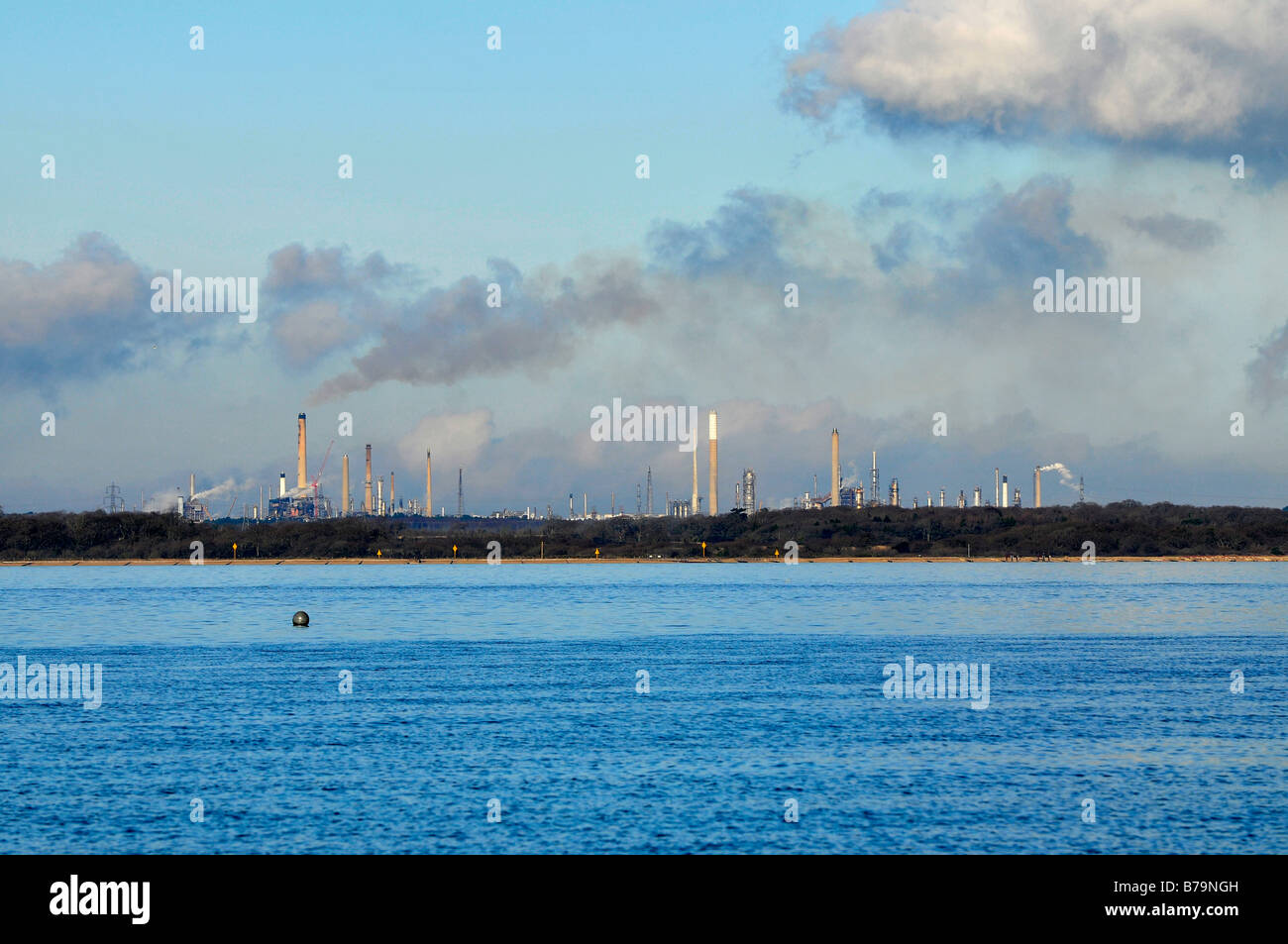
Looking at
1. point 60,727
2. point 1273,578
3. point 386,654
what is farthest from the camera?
point 1273,578
